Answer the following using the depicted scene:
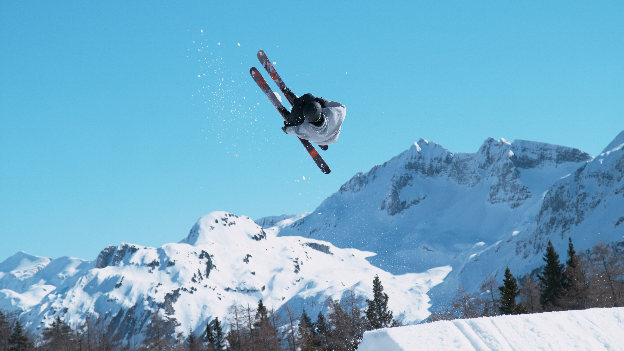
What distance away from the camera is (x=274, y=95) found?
30.1ft

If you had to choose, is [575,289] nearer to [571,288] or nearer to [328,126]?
[571,288]

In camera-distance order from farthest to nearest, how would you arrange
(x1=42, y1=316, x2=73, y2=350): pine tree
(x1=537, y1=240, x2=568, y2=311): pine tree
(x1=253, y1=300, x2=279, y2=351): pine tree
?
(x1=42, y1=316, x2=73, y2=350): pine tree < (x1=253, y1=300, x2=279, y2=351): pine tree < (x1=537, y1=240, x2=568, y2=311): pine tree

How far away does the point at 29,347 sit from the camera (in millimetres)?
41000

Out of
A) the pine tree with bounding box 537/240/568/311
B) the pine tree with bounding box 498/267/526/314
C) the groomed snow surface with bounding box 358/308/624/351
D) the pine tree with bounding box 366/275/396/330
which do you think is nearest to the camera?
the groomed snow surface with bounding box 358/308/624/351

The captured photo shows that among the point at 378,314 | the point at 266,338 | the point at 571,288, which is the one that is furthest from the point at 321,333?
the point at 571,288

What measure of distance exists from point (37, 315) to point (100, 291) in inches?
1036

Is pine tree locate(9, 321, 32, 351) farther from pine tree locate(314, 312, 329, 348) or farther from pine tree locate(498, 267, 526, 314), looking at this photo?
pine tree locate(498, 267, 526, 314)

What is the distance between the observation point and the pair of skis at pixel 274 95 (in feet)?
29.4

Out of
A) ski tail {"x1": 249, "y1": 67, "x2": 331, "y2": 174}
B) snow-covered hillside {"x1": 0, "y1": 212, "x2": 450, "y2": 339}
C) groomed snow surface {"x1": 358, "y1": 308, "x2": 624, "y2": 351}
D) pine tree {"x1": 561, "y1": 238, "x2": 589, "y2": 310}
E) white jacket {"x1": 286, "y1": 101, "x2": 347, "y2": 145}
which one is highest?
snow-covered hillside {"x1": 0, "y1": 212, "x2": 450, "y2": 339}

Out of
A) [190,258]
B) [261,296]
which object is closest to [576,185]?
[261,296]

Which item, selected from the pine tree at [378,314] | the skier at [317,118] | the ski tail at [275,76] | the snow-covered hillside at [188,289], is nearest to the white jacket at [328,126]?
the skier at [317,118]

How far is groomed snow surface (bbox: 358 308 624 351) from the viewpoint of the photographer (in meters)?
→ 7.28

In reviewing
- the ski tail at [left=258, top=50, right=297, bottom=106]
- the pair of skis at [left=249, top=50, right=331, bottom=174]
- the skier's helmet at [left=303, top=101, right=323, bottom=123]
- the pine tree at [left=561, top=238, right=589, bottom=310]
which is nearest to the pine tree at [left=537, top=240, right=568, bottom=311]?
the pine tree at [left=561, top=238, right=589, bottom=310]

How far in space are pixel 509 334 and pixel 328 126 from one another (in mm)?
4738
